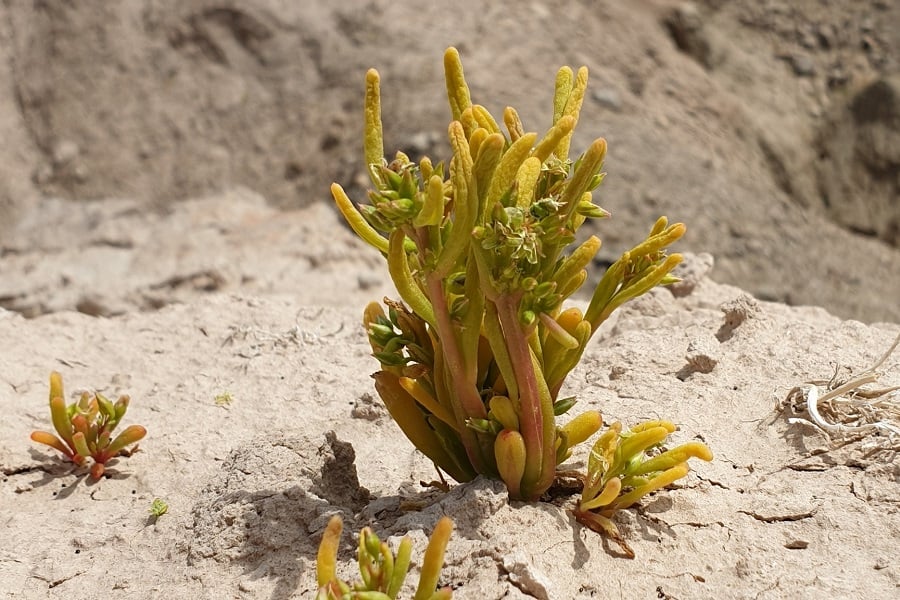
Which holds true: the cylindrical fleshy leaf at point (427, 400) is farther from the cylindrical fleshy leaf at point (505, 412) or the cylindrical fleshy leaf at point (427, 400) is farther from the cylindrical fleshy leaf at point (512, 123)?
the cylindrical fleshy leaf at point (512, 123)

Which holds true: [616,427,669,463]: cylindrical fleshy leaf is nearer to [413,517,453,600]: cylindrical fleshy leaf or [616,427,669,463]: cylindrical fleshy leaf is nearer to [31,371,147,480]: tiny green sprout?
[413,517,453,600]: cylindrical fleshy leaf

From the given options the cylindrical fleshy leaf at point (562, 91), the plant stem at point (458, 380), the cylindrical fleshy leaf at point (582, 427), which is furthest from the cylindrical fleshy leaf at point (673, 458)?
the cylindrical fleshy leaf at point (562, 91)

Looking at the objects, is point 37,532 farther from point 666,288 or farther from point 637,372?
point 666,288

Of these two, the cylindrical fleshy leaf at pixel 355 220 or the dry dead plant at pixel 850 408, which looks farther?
the dry dead plant at pixel 850 408

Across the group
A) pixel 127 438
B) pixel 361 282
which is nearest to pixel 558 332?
pixel 127 438

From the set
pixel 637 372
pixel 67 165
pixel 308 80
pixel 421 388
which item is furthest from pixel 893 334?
pixel 67 165

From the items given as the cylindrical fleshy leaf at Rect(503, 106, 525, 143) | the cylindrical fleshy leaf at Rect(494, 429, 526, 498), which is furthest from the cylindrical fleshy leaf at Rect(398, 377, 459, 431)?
the cylindrical fleshy leaf at Rect(503, 106, 525, 143)

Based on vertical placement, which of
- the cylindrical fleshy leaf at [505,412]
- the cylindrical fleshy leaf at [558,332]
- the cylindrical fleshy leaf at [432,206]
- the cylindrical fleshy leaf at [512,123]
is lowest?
the cylindrical fleshy leaf at [505,412]

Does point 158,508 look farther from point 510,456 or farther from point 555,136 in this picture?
point 555,136
